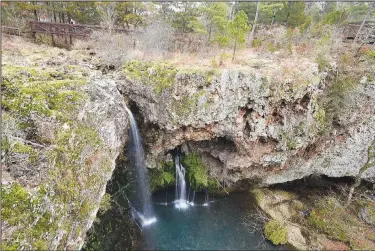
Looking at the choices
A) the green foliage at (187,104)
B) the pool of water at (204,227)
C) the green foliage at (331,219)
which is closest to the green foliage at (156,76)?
the green foliage at (187,104)

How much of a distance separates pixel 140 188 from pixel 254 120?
842 centimetres

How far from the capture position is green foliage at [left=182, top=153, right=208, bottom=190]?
16.8m

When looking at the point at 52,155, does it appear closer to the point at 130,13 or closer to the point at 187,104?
the point at 187,104

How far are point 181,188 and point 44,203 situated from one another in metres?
12.0

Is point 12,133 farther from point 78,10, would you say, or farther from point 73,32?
point 78,10

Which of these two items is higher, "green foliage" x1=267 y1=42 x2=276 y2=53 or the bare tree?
the bare tree

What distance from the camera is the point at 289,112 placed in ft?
48.3

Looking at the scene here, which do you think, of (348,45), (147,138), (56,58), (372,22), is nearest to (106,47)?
(56,58)

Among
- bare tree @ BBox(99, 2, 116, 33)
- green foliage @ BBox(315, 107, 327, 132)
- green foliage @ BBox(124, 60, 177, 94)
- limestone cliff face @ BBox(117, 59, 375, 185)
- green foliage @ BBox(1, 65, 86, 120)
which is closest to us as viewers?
green foliage @ BBox(1, 65, 86, 120)

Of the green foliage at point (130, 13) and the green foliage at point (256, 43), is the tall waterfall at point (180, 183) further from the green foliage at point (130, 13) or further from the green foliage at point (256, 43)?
the green foliage at point (130, 13)

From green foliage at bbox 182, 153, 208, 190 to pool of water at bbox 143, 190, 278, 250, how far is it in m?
1.16

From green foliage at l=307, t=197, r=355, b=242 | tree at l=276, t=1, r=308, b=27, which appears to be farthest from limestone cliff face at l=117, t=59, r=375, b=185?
tree at l=276, t=1, r=308, b=27

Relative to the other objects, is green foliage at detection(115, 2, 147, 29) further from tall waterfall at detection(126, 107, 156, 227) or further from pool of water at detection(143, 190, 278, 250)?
pool of water at detection(143, 190, 278, 250)

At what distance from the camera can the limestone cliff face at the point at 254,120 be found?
13094mm
